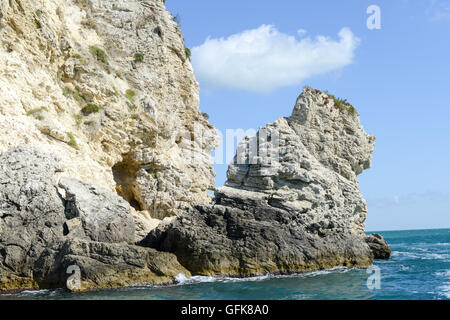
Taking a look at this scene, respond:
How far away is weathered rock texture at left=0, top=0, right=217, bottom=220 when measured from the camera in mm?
20938

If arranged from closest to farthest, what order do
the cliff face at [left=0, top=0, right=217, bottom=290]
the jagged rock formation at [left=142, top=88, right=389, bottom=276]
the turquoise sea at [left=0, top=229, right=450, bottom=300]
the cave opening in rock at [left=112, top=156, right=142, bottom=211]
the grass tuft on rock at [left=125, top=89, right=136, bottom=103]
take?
the turquoise sea at [left=0, top=229, right=450, bottom=300], the cliff face at [left=0, top=0, right=217, bottom=290], the jagged rock formation at [left=142, top=88, right=389, bottom=276], the grass tuft on rock at [left=125, top=89, right=136, bottom=103], the cave opening in rock at [left=112, top=156, right=142, bottom=211]

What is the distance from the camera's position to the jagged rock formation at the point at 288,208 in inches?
719

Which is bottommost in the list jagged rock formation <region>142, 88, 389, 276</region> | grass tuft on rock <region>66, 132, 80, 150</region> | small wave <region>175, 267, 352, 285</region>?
small wave <region>175, 267, 352, 285</region>

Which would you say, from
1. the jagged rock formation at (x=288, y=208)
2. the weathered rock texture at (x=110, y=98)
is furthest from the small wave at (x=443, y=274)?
the weathered rock texture at (x=110, y=98)

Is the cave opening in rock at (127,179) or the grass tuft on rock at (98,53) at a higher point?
the grass tuft on rock at (98,53)

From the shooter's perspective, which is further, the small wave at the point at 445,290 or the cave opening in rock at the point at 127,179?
the cave opening in rock at the point at 127,179

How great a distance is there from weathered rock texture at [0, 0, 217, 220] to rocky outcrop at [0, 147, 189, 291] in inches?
67.0

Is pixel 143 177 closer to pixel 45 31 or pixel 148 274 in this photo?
pixel 45 31

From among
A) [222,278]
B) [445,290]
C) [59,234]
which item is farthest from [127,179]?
[445,290]

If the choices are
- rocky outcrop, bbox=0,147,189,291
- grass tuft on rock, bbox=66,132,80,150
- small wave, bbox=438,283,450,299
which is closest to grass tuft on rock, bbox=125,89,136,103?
grass tuft on rock, bbox=66,132,80,150

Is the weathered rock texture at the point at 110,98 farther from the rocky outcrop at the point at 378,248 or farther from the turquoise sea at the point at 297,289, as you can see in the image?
the rocky outcrop at the point at 378,248

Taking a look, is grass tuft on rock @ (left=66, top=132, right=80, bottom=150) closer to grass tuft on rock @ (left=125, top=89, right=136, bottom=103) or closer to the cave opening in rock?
the cave opening in rock

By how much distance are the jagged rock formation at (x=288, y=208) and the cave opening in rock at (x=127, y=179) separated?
8144mm

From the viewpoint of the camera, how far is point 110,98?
2550cm
